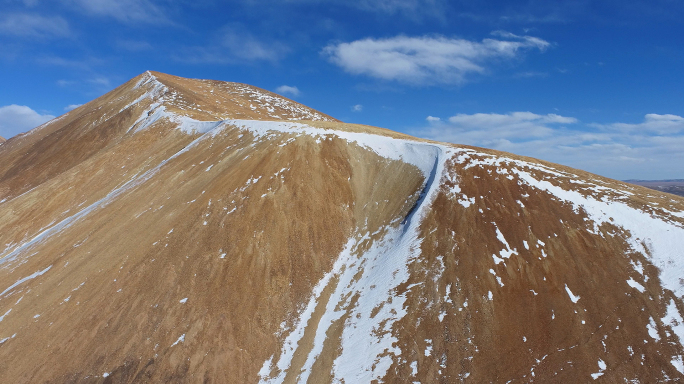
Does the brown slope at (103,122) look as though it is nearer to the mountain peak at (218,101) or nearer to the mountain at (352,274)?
the mountain peak at (218,101)

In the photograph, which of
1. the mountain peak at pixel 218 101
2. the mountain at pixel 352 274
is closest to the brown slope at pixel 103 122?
the mountain peak at pixel 218 101

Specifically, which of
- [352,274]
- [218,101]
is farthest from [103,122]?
[352,274]

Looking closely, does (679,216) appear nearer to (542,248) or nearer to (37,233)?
(542,248)

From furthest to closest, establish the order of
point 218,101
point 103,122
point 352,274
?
point 218,101
point 103,122
point 352,274

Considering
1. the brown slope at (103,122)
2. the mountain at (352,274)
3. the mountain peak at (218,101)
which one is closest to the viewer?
the mountain at (352,274)

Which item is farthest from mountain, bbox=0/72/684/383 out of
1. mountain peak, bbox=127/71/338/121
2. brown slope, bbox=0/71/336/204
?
mountain peak, bbox=127/71/338/121

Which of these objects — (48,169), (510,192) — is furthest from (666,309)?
(48,169)

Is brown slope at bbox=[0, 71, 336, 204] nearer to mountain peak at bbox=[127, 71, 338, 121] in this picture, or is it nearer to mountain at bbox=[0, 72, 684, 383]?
mountain peak at bbox=[127, 71, 338, 121]

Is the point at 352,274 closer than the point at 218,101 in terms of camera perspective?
Yes

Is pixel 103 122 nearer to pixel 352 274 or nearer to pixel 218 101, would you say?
pixel 218 101
